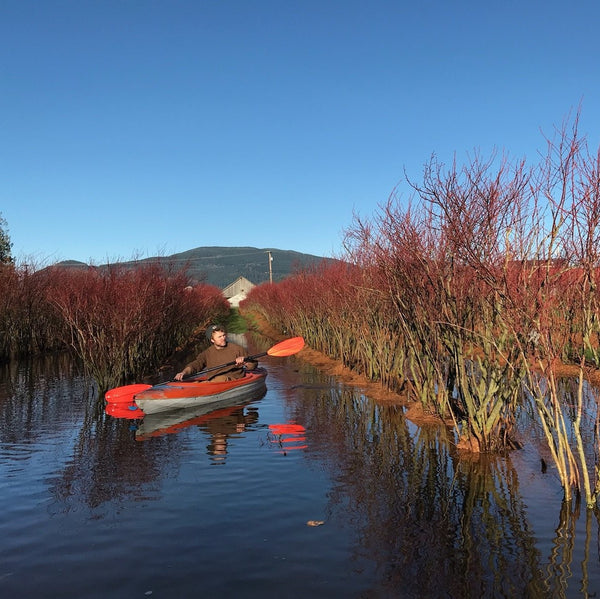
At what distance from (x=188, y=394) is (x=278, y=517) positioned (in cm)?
587

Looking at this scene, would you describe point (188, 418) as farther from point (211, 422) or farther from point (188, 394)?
point (211, 422)

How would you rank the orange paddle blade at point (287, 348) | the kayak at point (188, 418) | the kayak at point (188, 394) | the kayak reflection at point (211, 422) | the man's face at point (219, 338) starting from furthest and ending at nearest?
1. the orange paddle blade at point (287, 348)
2. the man's face at point (219, 338)
3. the kayak at point (188, 394)
4. the kayak at point (188, 418)
5. the kayak reflection at point (211, 422)

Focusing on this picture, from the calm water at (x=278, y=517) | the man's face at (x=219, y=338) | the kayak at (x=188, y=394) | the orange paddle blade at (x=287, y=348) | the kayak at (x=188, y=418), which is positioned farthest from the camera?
the orange paddle blade at (x=287, y=348)

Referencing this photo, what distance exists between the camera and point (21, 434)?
9.87m

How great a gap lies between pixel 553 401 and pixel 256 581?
354 centimetres

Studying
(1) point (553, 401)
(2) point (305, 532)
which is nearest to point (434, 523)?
(2) point (305, 532)

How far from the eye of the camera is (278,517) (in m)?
6.07

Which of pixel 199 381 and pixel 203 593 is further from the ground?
pixel 199 381

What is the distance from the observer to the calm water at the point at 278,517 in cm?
462

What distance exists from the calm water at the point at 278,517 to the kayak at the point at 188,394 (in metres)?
0.92

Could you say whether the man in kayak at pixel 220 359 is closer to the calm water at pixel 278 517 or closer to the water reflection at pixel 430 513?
the calm water at pixel 278 517

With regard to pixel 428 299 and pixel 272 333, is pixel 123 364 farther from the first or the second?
pixel 272 333

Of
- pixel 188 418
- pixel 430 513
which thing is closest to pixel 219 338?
pixel 188 418

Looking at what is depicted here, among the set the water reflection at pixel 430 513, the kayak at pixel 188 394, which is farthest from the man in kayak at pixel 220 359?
the water reflection at pixel 430 513
